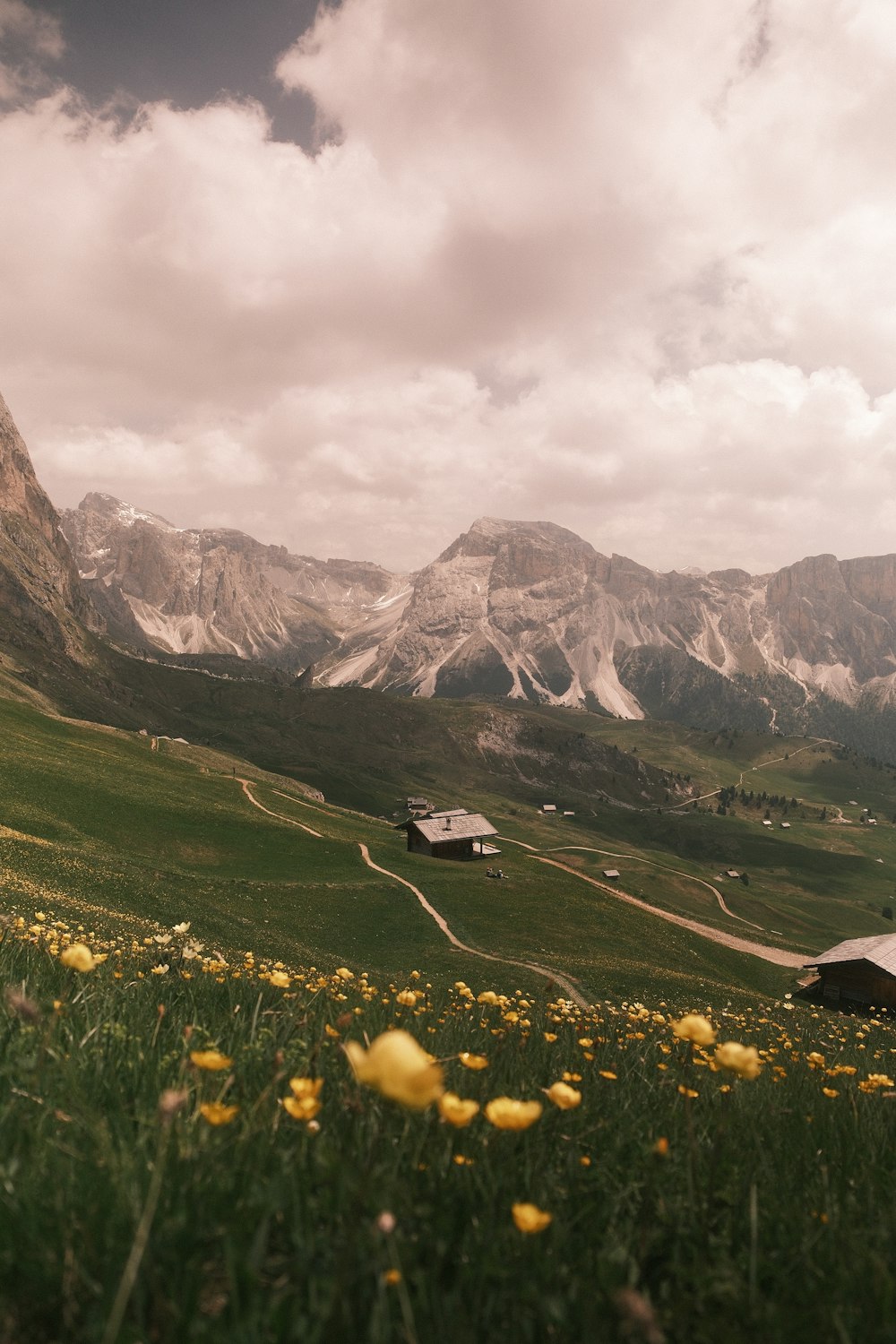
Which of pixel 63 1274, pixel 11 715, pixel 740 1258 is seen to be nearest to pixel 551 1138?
pixel 740 1258

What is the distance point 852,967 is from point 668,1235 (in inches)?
2753

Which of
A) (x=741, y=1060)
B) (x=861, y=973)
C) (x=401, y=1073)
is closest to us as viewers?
(x=401, y=1073)

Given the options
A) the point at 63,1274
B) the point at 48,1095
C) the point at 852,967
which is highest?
the point at 63,1274

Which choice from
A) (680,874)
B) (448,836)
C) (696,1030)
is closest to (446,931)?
(448,836)

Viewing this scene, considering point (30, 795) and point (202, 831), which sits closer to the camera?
point (30, 795)

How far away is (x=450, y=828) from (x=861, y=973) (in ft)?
178

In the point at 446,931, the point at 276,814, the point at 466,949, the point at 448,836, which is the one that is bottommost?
the point at 448,836

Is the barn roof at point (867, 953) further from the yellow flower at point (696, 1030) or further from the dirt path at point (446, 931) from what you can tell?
the yellow flower at point (696, 1030)

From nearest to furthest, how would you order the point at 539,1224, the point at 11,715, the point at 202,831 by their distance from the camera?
the point at 539,1224
the point at 202,831
the point at 11,715

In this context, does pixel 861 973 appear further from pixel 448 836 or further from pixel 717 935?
pixel 448 836

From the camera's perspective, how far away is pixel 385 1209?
2.94m

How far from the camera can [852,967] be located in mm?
59562

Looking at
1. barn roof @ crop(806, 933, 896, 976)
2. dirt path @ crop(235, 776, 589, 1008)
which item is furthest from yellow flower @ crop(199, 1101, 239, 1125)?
barn roof @ crop(806, 933, 896, 976)

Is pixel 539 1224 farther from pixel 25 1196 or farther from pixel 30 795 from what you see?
pixel 30 795
